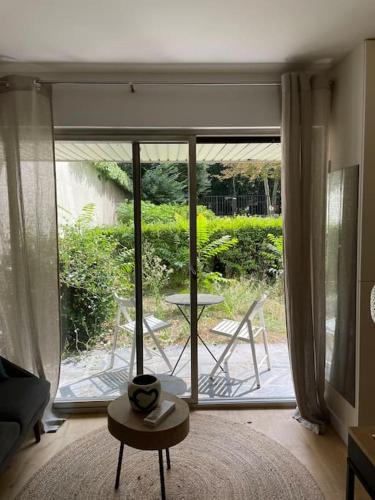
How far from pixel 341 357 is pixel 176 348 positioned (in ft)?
3.96

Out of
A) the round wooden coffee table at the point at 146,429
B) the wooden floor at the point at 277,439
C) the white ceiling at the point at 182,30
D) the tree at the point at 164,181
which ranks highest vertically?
the white ceiling at the point at 182,30

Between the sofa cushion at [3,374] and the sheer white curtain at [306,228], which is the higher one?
the sheer white curtain at [306,228]

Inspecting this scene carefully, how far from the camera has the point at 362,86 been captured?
204cm

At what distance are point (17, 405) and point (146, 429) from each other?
817mm

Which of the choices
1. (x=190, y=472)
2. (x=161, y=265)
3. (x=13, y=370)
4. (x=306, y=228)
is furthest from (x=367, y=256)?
(x=13, y=370)

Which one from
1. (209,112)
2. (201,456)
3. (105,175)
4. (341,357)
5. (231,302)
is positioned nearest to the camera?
(201,456)

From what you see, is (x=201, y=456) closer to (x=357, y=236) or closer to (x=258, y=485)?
(x=258, y=485)

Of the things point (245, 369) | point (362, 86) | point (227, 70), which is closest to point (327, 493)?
point (245, 369)

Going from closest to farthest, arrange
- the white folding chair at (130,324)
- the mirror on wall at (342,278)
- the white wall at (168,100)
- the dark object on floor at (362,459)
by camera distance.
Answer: the dark object on floor at (362,459) < the mirror on wall at (342,278) < the white wall at (168,100) < the white folding chair at (130,324)

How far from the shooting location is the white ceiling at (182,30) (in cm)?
172

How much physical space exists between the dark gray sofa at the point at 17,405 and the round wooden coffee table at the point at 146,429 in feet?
1.62

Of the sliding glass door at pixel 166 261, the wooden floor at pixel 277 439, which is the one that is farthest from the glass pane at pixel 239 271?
the wooden floor at pixel 277 439

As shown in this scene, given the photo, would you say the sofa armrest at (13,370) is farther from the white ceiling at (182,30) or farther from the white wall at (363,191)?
the white wall at (363,191)

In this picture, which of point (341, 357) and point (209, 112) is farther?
point (209, 112)
